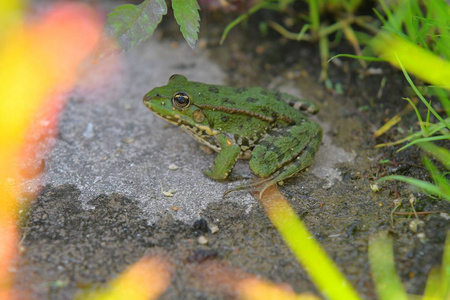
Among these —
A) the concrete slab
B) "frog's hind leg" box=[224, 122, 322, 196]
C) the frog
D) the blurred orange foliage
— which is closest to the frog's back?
the frog

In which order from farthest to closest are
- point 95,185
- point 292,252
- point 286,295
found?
point 95,185, point 292,252, point 286,295

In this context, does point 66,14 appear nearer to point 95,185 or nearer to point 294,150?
point 95,185

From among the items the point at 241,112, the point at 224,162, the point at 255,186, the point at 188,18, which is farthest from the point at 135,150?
the point at 188,18

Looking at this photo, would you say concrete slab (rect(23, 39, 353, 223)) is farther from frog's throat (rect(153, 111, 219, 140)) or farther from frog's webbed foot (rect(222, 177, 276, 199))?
frog's throat (rect(153, 111, 219, 140))

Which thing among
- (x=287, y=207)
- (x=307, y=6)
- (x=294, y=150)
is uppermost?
(x=307, y=6)

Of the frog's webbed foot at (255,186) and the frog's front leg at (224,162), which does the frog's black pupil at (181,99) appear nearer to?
the frog's front leg at (224,162)

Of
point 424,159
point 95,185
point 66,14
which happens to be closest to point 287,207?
point 424,159

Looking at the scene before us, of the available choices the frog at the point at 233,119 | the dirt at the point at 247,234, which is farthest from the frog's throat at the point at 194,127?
the dirt at the point at 247,234
